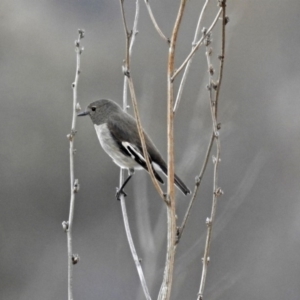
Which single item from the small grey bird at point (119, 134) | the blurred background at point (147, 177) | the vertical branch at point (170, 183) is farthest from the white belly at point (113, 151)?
the blurred background at point (147, 177)

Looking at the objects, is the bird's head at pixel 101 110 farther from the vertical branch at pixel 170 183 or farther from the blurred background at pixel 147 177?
the blurred background at pixel 147 177

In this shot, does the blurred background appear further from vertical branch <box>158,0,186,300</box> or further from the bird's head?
vertical branch <box>158,0,186,300</box>

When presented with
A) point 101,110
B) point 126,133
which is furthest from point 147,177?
point 126,133

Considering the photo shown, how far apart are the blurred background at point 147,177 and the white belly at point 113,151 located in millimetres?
1905

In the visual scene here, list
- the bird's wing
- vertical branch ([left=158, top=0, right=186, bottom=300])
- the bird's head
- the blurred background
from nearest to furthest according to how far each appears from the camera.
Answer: vertical branch ([left=158, top=0, right=186, bottom=300])
the bird's wing
the bird's head
the blurred background

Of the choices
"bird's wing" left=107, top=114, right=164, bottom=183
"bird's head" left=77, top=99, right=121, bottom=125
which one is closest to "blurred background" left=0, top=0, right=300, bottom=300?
"bird's head" left=77, top=99, right=121, bottom=125

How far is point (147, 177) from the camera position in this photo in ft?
17.6

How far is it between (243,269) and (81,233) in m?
1.78

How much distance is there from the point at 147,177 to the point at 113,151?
208 cm

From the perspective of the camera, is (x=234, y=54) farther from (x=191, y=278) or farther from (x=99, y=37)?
(x=191, y=278)

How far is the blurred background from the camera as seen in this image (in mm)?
6148

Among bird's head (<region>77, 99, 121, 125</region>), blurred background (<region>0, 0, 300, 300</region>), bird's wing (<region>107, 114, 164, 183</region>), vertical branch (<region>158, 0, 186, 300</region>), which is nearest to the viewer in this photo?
vertical branch (<region>158, 0, 186, 300</region>)

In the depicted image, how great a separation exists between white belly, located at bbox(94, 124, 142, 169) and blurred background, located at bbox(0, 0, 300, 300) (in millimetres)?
1905

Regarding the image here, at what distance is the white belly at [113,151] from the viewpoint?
3.23 meters
